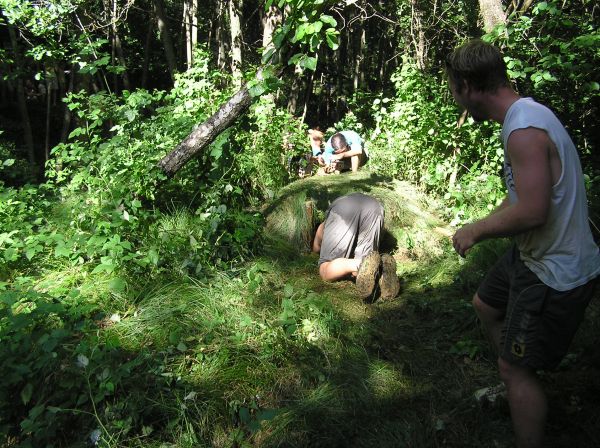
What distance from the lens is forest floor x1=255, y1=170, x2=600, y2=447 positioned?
2.24m

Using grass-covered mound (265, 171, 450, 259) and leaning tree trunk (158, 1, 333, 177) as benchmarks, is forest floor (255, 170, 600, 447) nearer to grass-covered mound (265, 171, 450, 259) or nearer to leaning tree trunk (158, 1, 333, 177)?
grass-covered mound (265, 171, 450, 259)

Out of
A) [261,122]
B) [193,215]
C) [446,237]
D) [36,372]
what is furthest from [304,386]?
[261,122]

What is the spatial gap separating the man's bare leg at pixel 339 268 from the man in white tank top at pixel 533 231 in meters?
1.97

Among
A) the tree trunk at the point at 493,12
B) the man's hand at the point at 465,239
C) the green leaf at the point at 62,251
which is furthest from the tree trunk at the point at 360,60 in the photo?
the man's hand at the point at 465,239

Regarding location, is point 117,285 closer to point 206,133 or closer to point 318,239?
point 206,133

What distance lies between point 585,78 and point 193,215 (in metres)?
4.08

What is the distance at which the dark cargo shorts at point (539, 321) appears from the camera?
66.0 inches

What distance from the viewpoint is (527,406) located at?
1761 mm

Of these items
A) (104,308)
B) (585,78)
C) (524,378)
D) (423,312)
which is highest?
(585,78)

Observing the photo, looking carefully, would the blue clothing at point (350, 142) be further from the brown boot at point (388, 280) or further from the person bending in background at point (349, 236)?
the brown boot at point (388, 280)

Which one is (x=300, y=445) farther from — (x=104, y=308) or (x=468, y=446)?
(x=104, y=308)

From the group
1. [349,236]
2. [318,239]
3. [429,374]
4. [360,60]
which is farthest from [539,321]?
[360,60]

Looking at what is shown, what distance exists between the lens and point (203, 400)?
2447 millimetres

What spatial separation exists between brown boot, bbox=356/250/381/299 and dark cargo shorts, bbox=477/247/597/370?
5.83ft
